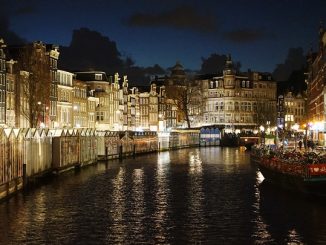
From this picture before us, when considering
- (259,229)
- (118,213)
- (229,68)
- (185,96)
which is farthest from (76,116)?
(259,229)

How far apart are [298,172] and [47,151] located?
66.8 feet

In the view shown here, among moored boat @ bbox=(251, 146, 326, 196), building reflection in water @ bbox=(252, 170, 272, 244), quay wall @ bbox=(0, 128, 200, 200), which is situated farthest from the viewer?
quay wall @ bbox=(0, 128, 200, 200)

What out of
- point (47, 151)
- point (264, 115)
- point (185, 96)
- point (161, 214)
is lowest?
point (161, 214)

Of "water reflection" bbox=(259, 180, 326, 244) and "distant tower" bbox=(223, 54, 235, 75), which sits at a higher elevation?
"distant tower" bbox=(223, 54, 235, 75)

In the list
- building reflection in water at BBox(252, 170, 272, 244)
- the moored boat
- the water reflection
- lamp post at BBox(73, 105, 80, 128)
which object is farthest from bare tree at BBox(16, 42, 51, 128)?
building reflection in water at BBox(252, 170, 272, 244)

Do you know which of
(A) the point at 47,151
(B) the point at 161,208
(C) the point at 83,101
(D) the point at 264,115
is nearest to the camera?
(B) the point at 161,208

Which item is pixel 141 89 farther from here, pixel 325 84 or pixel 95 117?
pixel 325 84

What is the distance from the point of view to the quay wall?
1367 inches

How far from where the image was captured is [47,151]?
46.1 meters

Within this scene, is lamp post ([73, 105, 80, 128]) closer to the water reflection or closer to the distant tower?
the distant tower

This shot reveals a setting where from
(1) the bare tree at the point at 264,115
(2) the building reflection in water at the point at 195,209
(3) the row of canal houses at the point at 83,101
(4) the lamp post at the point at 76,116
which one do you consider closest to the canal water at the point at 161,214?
(2) the building reflection in water at the point at 195,209

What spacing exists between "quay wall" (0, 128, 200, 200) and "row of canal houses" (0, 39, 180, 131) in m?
15.9

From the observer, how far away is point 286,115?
170375mm

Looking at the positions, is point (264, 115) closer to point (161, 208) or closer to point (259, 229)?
point (161, 208)
